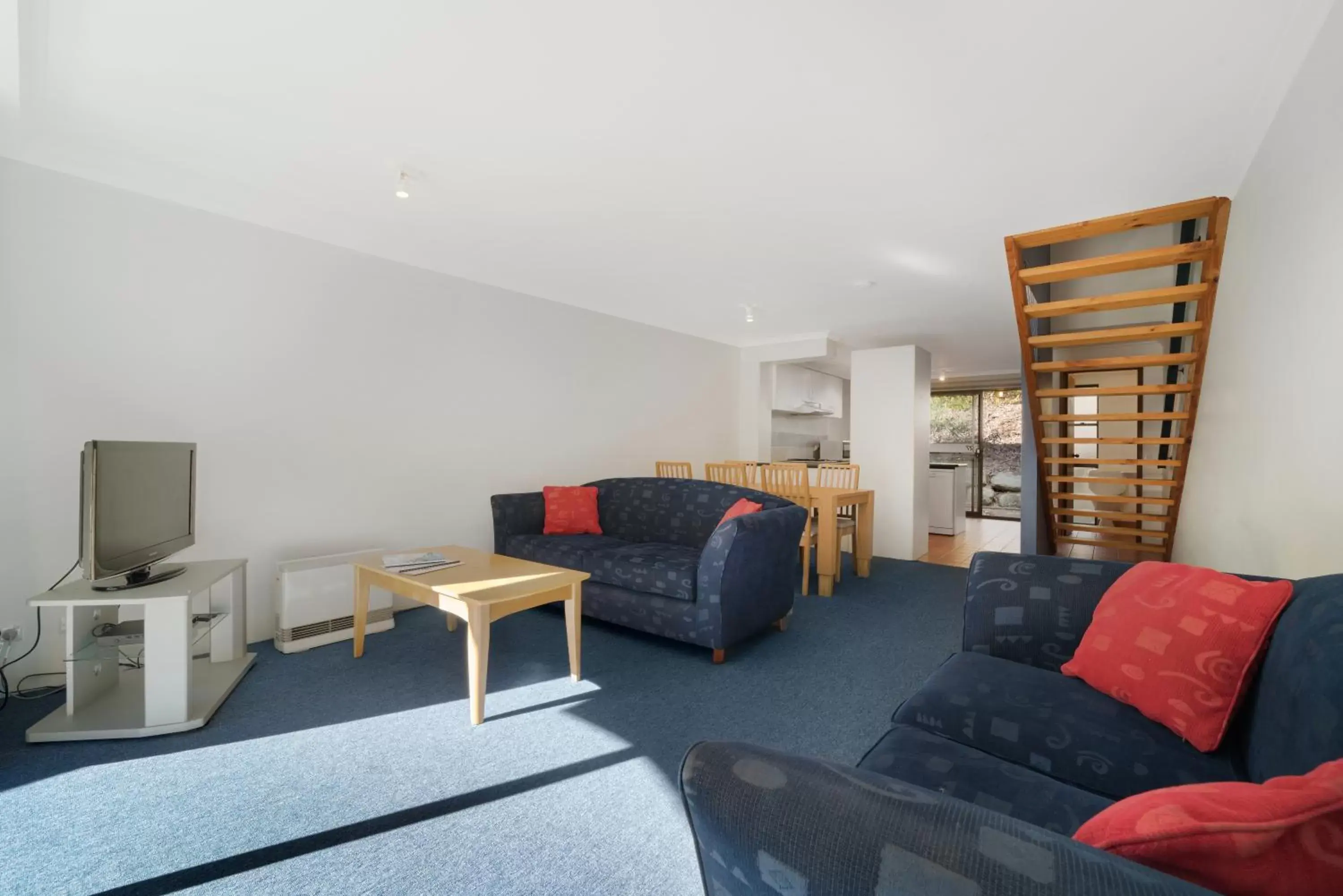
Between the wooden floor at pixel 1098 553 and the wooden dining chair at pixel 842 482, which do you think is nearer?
the wooden dining chair at pixel 842 482

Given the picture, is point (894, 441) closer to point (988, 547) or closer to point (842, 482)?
point (842, 482)

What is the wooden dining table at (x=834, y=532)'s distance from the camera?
425 cm

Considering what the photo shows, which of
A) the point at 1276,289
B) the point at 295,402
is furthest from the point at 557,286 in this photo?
the point at 1276,289

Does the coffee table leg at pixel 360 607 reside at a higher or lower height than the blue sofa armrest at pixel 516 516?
lower

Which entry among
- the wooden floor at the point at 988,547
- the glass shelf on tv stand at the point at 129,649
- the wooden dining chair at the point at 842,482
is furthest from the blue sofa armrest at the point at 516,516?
the wooden floor at the point at 988,547

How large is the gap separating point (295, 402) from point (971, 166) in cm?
367

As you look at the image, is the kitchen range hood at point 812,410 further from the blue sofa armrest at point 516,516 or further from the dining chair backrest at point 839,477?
the blue sofa armrest at point 516,516

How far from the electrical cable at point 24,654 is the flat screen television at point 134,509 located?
0.30 m

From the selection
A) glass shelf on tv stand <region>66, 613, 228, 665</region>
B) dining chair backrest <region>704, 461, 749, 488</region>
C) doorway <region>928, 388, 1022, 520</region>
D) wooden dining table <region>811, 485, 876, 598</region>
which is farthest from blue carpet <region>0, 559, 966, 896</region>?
doorway <region>928, 388, 1022, 520</region>

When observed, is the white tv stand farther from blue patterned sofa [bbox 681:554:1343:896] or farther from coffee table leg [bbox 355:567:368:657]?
blue patterned sofa [bbox 681:554:1343:896]

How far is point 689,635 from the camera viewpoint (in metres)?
2.97

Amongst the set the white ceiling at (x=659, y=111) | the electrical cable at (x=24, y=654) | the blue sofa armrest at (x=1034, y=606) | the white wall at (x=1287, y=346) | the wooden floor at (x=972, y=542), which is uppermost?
the white ceiling at (x=659, y=111)

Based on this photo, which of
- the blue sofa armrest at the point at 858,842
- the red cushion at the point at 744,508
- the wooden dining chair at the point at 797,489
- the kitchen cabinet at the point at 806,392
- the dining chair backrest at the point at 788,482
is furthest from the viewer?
the kitchen cabinet at the point at 806,392

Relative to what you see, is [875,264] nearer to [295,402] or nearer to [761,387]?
[761,387]
